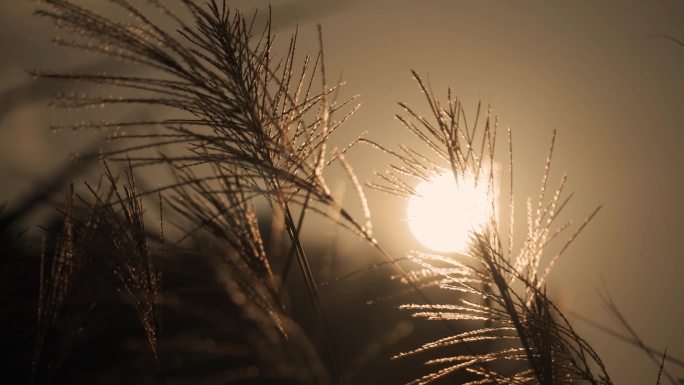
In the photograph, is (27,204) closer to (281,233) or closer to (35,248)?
(281,233)

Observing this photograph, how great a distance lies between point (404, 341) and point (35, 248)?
251 inches

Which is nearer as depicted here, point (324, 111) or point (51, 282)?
point (324, 111)

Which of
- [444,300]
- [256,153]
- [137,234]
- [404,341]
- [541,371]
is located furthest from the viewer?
[444,300]

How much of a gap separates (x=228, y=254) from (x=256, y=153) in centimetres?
25

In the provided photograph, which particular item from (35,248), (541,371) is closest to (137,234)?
(35,248)

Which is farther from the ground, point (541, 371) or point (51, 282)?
point (51, 282)

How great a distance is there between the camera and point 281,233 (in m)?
1.39

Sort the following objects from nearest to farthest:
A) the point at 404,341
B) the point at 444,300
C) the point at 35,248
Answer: the point at 35,248 → the point at 404,341 → the point at 444,300

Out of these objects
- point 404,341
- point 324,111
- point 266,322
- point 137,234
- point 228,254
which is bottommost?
point 404,341

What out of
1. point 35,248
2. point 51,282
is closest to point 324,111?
point 51,282

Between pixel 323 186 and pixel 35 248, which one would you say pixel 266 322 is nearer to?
pixel 323 186

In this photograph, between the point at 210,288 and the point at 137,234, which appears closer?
the point at 210,288

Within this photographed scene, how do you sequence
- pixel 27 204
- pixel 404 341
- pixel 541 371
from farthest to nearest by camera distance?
1. pixel 404 341
2. pixel 541 371
3. pixel 27 204

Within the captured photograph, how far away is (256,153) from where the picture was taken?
4.53ft
